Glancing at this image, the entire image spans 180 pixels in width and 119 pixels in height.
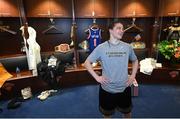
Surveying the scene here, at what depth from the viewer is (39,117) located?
2645mm

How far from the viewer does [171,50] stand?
3.62 m

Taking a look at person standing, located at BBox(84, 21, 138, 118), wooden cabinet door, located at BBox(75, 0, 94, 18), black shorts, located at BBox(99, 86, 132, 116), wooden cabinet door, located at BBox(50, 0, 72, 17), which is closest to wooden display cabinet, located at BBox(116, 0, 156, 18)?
wooden cabinet door, located at BBox(75, 0, 94, 18)

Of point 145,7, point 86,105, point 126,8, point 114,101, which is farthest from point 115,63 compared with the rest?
point 145,7

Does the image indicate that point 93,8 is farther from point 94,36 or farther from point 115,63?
point 115,63

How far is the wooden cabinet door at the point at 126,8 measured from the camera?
397 cm

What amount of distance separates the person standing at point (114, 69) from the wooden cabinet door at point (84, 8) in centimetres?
223

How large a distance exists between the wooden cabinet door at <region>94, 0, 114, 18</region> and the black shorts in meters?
2.51

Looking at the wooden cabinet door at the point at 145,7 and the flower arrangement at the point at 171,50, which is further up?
the wooden cabinet door at the point at 145,7

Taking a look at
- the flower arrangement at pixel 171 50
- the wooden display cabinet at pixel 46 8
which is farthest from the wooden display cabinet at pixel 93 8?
the flower arrangement at pixel 171 50

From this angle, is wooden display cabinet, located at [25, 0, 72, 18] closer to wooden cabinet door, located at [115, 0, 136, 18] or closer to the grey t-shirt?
wooden cabinet door, located at [115, 0, 136, 18]

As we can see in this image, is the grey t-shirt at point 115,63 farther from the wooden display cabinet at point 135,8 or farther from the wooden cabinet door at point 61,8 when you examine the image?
the wooden display cabinet at point 135,8

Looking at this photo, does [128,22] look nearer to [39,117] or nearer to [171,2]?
[171,2]

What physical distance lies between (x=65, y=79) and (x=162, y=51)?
2.23 m

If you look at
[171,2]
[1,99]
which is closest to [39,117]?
[1,99]
